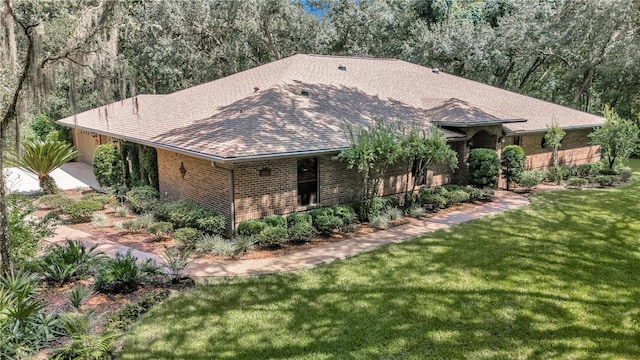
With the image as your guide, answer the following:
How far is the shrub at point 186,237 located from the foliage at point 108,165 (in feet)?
24.4

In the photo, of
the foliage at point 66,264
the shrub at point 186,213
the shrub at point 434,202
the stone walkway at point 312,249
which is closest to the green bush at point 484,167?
the stone walkway at point 312,249

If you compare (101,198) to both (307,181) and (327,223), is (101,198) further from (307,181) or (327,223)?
(327,223)

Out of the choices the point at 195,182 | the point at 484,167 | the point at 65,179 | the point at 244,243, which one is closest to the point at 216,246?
the point at 244,243

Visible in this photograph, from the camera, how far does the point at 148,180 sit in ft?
50.5

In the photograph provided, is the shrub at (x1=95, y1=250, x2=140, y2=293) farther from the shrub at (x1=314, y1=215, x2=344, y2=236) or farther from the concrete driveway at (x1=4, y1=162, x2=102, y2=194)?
the concrete driveway at (x1=4, y1=162, x2=102, y2=194)

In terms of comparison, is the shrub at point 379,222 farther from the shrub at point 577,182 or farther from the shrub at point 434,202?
the shrub at point 577,182

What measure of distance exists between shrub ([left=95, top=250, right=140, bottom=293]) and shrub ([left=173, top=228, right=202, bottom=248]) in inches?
92.1

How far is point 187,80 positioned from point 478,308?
2588 centimetres

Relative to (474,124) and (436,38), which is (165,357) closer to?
(474,124)

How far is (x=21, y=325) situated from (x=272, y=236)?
5.48 meters

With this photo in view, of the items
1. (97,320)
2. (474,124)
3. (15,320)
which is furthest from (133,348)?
(474,124)

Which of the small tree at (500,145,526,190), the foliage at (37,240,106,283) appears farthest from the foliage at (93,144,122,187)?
the small tree at (500,145,526,190)

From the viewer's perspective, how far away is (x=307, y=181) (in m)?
12.7

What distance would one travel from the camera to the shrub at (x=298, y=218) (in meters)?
11.6
